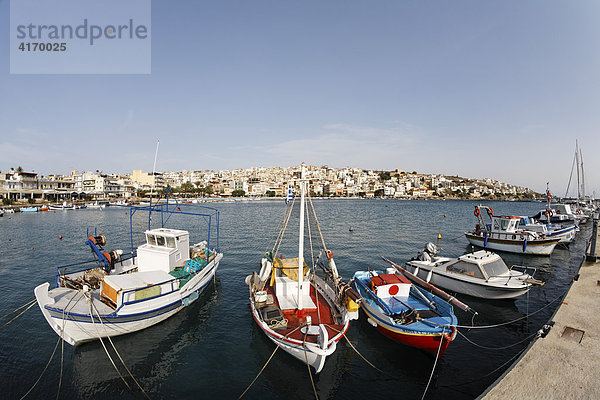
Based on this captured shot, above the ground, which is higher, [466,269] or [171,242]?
[171,242]

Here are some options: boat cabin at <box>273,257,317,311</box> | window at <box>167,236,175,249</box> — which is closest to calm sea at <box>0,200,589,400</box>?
boat cabin at <box>273,257,317,311</box>

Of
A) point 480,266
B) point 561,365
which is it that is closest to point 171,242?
point 561,365

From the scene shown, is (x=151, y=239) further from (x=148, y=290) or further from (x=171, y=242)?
(x=148, y=290)

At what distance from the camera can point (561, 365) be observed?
267 inches

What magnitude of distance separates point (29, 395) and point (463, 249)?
3202cm

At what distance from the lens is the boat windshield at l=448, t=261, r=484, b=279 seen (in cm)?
1404

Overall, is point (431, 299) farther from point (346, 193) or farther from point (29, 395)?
point (346, 193)

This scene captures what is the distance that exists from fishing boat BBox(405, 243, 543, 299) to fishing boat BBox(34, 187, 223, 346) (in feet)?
43.1

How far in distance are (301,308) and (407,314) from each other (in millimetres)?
3990

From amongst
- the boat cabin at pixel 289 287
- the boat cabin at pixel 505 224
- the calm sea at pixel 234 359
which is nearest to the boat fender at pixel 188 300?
the calm sea at pixel 234 359

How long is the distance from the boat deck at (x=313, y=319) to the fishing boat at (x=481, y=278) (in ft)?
25.5

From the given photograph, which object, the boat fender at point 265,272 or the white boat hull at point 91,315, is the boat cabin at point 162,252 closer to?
the white boat hull at point 91,315

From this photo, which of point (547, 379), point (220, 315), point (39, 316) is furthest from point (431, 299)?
point (39, 316)

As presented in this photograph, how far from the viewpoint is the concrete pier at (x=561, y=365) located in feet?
19.4
